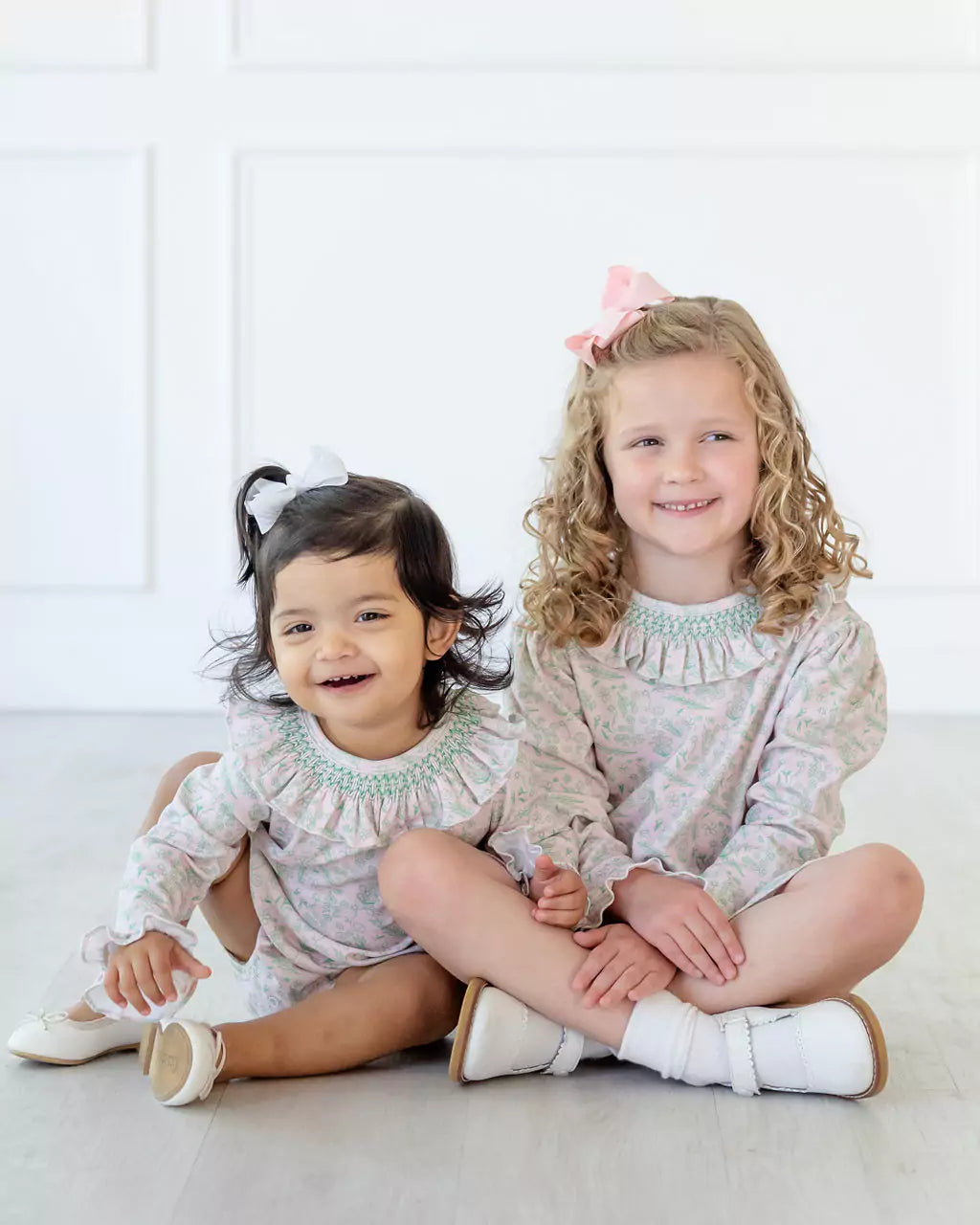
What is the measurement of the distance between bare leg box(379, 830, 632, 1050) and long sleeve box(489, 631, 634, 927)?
6 centimetres

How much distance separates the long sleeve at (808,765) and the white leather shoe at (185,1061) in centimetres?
37

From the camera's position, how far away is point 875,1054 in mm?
928

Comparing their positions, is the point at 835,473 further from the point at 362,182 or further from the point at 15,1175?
the point at 15,1175

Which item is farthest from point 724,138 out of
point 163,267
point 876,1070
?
point 876,1070

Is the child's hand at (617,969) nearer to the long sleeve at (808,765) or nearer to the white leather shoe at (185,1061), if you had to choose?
the long sleeve at (808,765)

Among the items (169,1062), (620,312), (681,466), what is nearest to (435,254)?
(620,312)

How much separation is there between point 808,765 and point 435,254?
152 centimetres

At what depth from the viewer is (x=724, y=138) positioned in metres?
2.37

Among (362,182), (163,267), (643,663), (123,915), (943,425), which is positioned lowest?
(123,915)

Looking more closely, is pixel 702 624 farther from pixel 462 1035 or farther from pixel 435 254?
pixel 435 254

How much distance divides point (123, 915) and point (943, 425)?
182 centimetres

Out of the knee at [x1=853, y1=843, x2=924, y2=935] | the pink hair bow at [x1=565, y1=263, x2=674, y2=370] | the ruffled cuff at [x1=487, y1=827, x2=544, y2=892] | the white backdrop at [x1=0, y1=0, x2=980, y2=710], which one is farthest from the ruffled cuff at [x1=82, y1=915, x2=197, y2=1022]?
the white backdrop at [x1=0, y1=0, x2=980, y2=710]

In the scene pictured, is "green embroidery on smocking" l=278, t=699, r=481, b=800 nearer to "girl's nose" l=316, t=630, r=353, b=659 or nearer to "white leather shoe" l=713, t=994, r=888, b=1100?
"girl's nose" l=316, t=630, r=353, b=659

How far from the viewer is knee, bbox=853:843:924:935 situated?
0.98 metres
